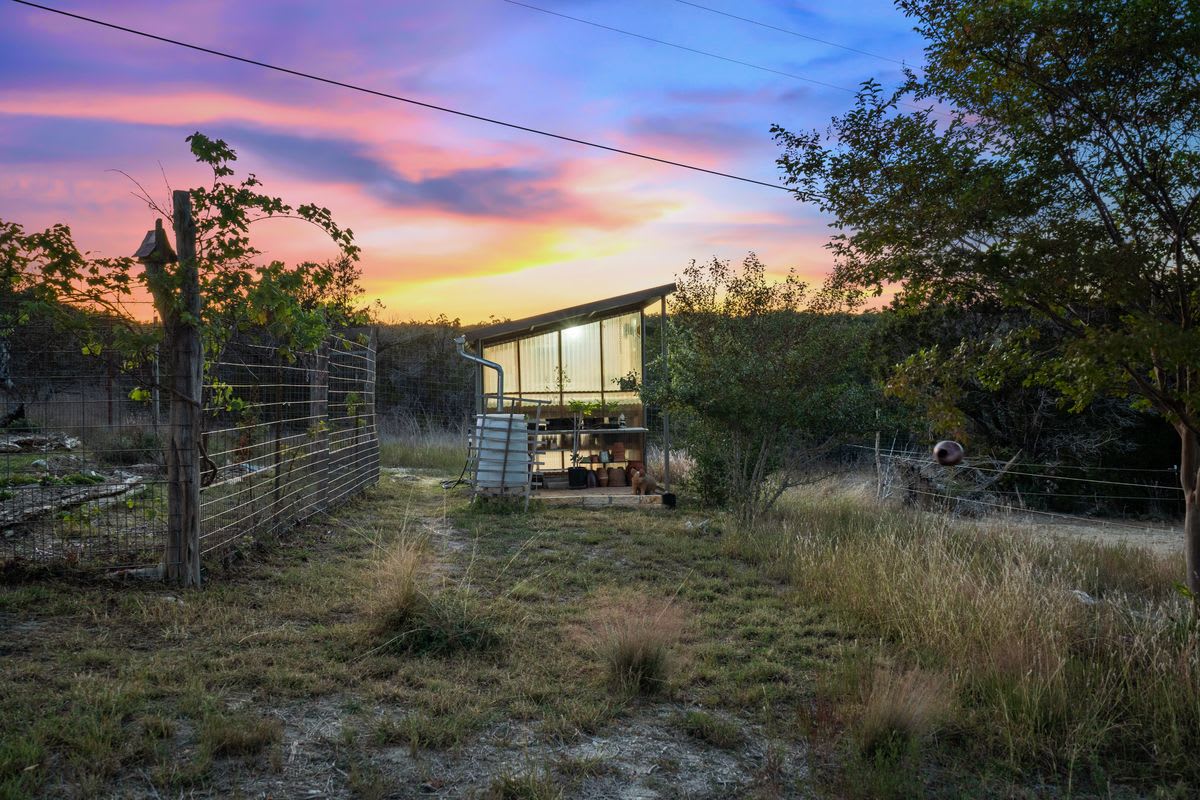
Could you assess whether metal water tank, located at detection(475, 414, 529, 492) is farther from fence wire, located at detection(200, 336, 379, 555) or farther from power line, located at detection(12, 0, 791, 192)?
power line, located at detection(12, 0, 791, 192)

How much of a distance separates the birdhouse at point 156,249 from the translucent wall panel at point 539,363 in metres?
7.63

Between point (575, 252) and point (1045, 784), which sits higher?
point (575, 252)

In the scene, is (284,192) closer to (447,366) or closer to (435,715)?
(435,715)

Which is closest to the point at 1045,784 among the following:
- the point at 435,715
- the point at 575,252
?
the point at 435,715

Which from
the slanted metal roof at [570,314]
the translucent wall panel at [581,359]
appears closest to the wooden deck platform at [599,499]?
the translucent wall panel at [581,359]

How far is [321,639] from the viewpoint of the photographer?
5031 millimetres

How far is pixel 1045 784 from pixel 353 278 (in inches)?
742

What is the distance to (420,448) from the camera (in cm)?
1772

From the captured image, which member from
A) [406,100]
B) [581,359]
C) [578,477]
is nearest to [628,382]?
[581,359]

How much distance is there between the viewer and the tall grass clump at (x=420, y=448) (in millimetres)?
16875

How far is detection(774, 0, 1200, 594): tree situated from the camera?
5.01m

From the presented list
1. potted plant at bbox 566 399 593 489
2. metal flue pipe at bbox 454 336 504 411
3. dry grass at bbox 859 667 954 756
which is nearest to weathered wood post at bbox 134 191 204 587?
dry grass at bbox 859 667 954 756

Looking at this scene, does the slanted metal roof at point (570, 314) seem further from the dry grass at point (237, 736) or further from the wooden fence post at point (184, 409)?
the dry grass at point (237, 736)

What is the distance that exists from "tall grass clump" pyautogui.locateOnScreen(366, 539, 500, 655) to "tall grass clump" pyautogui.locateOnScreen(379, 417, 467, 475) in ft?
34.6
